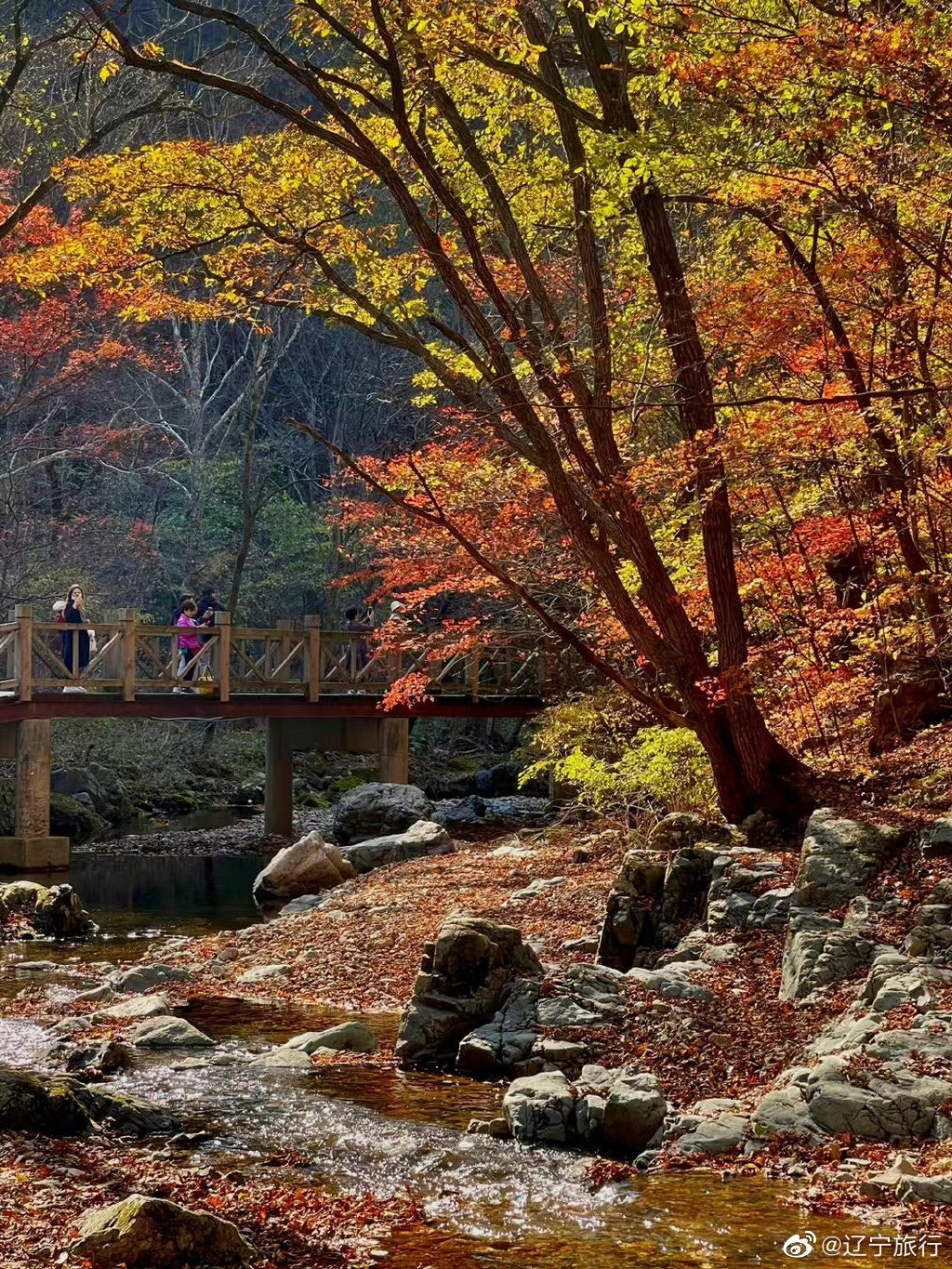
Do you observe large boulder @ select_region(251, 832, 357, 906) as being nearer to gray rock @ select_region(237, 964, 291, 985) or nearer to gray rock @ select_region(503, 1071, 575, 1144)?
Result: gray rock @ select_region(237, 964, 291, 985)

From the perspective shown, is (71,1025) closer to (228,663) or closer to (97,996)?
(97,996)

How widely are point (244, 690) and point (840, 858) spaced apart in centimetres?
1333

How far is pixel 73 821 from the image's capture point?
67.8 feet

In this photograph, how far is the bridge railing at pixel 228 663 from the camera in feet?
55.7

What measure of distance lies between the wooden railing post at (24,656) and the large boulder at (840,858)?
38.3 ft

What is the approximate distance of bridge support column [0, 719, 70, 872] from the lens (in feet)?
54.6

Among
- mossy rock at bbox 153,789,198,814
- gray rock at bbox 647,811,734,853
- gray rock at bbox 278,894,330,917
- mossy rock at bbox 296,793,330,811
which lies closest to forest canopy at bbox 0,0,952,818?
gray rock at bbox 647,811,734,853

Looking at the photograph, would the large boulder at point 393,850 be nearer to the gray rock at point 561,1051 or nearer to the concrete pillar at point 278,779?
the concrete pillar at point 278,779

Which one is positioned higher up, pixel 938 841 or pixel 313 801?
pixel 938 841

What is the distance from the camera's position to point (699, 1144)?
5336 millimetres

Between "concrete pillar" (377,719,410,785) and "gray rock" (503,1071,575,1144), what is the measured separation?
46.7ft

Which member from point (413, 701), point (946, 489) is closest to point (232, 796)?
point (413, 701)

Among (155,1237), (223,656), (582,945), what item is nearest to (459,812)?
(223,656)

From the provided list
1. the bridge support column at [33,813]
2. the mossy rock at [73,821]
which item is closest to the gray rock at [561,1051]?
the bridge support column at [33,813]
